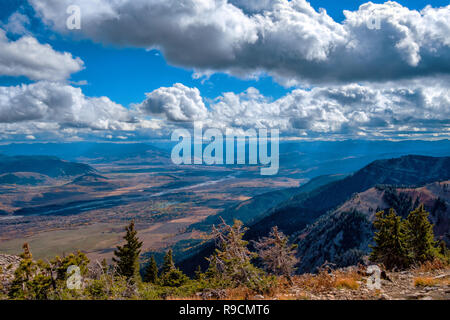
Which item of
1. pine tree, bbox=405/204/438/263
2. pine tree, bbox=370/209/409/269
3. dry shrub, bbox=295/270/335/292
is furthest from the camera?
pine tree, bbox=405/204/438/263

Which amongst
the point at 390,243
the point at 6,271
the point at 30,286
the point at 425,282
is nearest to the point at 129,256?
the point at 6,271

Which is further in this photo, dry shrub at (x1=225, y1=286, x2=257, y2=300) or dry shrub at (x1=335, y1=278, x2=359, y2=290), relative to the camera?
dry shrub at (x1=335, y1=278, x2=359, y2=290)

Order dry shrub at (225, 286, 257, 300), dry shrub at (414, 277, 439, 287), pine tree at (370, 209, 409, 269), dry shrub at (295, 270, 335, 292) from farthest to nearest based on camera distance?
pine tree at (370, 209, 409, 269), dry shrub at (295, 270, 335, 292), dry shrub at (414, 277, 439, 287), dry shrub at (225, 286, 257, 300)

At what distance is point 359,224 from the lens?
143 metres

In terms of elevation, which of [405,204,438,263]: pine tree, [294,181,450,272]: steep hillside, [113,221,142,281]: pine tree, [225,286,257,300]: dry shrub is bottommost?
[294,181,450,272]: steep hillside

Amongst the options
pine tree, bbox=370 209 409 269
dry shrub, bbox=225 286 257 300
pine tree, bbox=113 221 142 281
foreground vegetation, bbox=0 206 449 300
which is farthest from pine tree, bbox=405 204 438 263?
pine tree, bbox=113 221 142 281

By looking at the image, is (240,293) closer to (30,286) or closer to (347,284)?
(347,284)

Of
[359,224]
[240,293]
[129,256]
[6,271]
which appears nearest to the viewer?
[240,293]

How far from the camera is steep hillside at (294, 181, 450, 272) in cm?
12141

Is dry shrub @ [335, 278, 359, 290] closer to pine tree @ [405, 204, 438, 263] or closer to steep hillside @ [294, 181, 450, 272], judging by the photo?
pine tree @ [405, 204, 438, 263]

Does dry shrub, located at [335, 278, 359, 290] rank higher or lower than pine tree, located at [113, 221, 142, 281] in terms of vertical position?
higher
